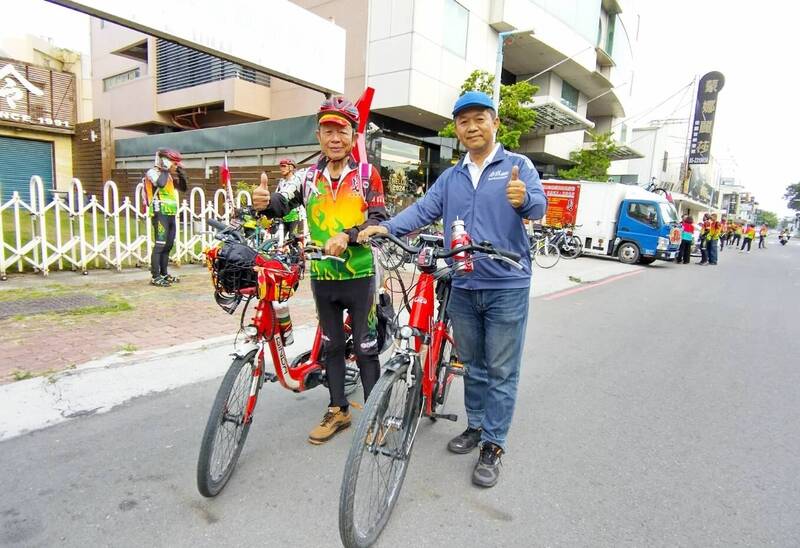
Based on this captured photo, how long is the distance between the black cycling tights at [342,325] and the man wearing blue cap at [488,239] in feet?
1.52

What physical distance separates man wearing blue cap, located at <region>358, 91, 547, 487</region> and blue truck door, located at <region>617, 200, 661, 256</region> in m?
15.1

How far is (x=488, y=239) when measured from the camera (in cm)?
260

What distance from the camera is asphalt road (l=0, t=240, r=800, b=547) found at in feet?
7.45

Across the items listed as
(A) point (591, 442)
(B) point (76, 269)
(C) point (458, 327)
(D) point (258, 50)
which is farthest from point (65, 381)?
(D) point (258, 50)

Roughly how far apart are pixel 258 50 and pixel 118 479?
7.47 metres

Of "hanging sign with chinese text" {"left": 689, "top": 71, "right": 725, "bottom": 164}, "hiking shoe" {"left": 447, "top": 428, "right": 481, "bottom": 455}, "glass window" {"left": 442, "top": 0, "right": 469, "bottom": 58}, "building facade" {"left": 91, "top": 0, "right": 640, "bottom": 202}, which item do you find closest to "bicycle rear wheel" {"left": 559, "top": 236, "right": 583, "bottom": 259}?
"building facade" {"left": 91, "top": 0, "right": 640, "bottom": 202}

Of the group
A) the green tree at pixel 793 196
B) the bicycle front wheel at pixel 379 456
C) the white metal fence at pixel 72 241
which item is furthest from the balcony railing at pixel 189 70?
the green tree at pixel 793 196

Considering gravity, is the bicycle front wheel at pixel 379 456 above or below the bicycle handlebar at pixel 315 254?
below

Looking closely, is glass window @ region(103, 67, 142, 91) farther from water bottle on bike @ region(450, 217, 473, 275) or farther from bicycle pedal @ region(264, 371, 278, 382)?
water bottle on bike @ region(450, 217, 473, 275)

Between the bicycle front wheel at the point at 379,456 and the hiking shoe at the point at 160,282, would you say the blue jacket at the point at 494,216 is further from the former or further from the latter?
the hiking shoe at the point at 160,282

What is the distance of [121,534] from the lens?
217 centimetres

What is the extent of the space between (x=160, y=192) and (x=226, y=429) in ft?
18.5

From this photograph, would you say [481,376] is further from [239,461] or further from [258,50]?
→ [258,50]

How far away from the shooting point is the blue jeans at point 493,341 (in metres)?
2.63
